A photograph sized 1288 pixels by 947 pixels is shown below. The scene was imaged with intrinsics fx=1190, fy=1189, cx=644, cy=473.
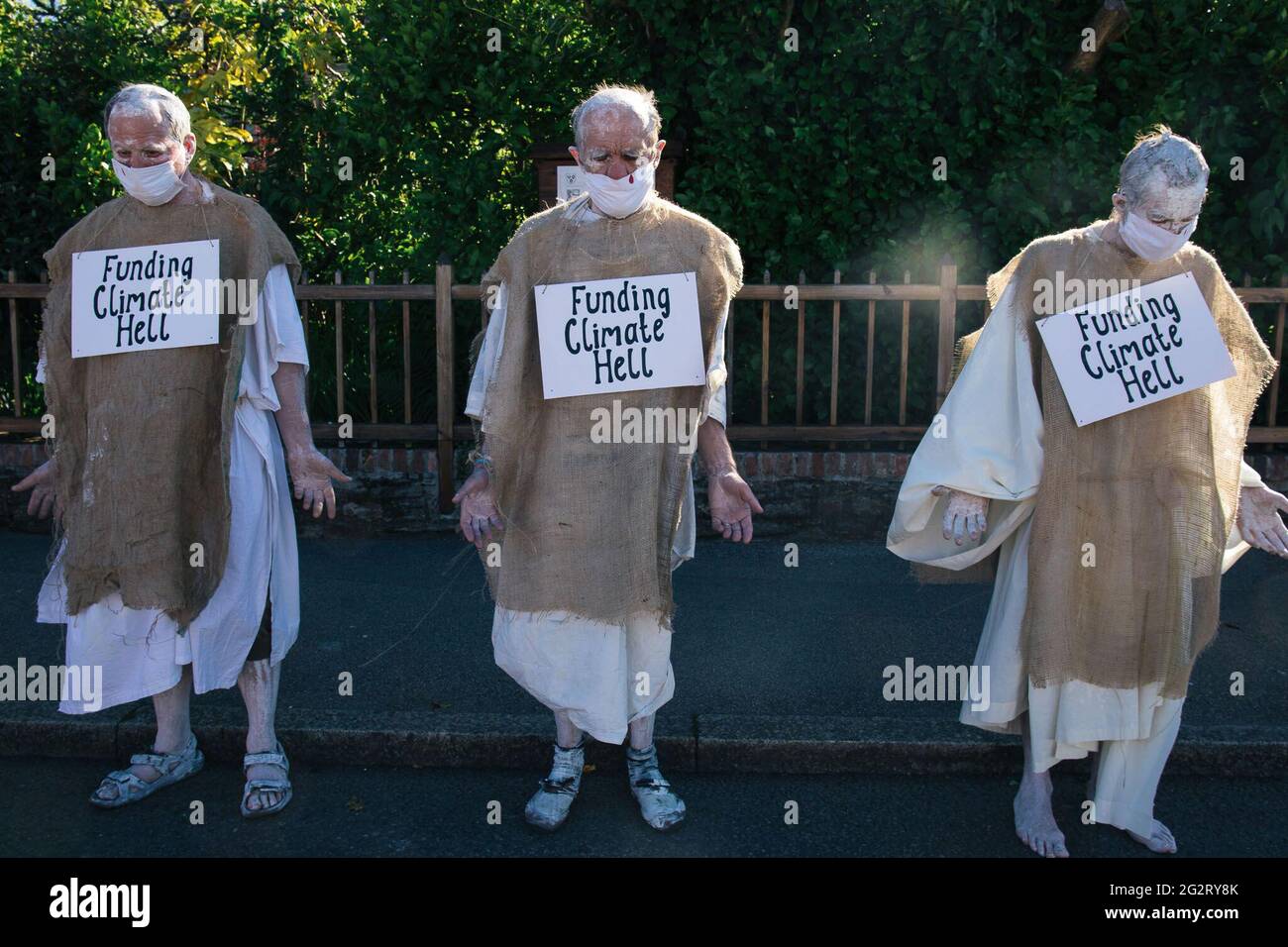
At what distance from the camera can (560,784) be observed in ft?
12.1

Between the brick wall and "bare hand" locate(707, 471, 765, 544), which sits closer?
"bare hand" locate(707, 471, 765, 544)

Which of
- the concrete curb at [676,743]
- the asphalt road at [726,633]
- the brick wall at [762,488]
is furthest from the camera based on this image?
the brick wall at [762,488]

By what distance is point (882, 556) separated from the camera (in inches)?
260

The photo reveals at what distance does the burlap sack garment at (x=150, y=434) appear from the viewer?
3572 millimetres

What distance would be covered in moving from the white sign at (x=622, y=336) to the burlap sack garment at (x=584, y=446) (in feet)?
0.13

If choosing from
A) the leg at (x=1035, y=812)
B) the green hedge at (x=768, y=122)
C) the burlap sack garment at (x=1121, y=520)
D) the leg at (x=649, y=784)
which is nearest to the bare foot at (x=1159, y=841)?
the leg at (x=1035, y=812)

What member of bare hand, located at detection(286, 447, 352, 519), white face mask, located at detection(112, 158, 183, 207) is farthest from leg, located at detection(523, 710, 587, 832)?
white face mask, located at detection(112, 158, 183, 207)

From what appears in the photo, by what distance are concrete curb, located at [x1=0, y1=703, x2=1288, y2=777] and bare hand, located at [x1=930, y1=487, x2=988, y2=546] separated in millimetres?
1023

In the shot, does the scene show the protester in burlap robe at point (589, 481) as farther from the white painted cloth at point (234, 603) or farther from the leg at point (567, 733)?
the white painted cloth at point (234, 603)

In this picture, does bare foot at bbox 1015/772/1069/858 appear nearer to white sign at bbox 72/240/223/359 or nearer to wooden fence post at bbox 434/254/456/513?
white sign at bbox 72/240/223/359

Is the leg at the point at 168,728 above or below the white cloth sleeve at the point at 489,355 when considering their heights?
below

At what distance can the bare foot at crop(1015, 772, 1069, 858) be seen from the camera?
350 centimetres

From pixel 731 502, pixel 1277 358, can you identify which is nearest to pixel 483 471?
pixel 731 502

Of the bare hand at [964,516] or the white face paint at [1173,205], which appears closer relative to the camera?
the white face paint at [1173,205]
